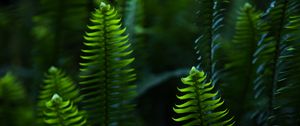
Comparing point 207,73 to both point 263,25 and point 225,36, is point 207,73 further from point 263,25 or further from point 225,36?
point 225,36

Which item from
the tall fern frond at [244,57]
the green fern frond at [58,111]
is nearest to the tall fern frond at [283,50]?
the tall fern frond at [244,57]

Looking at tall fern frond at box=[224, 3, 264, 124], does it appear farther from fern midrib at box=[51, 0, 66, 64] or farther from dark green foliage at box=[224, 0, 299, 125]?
fern midrib at box=[51, 0, 66, 64]

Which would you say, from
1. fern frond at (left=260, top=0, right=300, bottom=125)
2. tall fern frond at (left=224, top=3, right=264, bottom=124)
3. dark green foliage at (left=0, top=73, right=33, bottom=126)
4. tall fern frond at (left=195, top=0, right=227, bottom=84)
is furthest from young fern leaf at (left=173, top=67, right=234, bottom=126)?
dark green foliage at (left=0, top=73, right=33, bottom=126)

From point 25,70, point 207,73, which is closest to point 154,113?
point 25,70

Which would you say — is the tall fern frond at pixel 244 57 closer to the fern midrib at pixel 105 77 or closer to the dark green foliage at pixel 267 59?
the dark green foliage at pixel 267 59

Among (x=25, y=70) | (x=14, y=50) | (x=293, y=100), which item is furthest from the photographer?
(x=14, y=50)

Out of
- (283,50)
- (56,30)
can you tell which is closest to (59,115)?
(283,50)

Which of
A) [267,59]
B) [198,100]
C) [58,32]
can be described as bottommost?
[198,100]

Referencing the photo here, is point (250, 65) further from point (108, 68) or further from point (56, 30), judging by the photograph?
point (56, 30)
